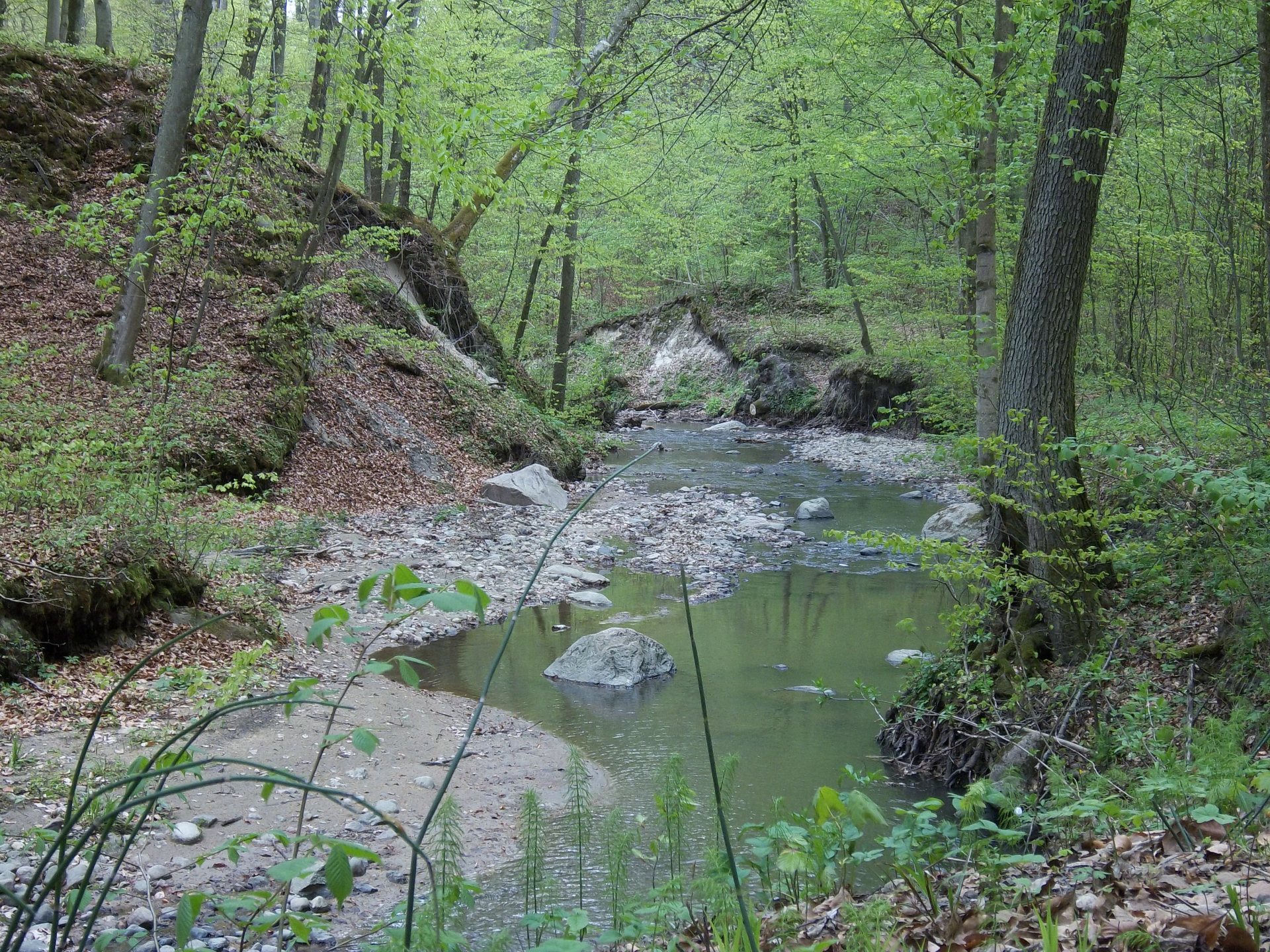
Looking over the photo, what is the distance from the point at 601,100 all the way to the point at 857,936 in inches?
191

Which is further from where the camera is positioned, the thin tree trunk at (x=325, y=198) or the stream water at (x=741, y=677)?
the thin tree trunk at (x=325, y=198)

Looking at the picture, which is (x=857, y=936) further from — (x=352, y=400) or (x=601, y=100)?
(x=352, y=400)

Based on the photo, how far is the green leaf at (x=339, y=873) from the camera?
4.87 ft

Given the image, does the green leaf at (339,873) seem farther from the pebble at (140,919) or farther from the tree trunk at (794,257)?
the tree trunk at (794,257)

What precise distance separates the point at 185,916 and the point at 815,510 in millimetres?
12669

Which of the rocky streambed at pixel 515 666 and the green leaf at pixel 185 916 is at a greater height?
the green leaf at pixel 185 916

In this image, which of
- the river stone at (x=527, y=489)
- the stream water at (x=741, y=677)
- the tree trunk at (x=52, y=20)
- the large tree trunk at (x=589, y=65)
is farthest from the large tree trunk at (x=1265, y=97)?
the tree trunk at (x=52, y=20)

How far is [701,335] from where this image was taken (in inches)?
1128

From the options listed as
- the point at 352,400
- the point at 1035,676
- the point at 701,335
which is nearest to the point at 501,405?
the point at 352,400

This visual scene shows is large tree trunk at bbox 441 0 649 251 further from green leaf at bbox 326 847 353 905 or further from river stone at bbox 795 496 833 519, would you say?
river stone at bbox 795 496 833 519

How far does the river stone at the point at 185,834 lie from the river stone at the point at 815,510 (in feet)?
34.8

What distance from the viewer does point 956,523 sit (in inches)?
465

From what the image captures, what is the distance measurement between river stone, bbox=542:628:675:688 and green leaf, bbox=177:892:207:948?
578 centimetres

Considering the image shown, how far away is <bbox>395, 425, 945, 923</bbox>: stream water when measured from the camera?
5570 millimetres
